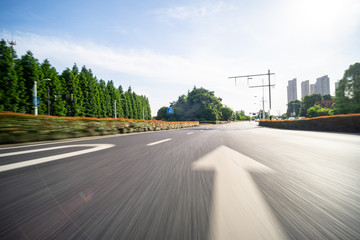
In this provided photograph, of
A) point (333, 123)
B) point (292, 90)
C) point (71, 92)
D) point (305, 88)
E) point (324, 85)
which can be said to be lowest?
point (333, 123)

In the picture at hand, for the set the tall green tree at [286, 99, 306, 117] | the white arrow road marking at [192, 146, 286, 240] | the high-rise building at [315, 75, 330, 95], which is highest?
the high-rise building at [315, 75, 330, 95]

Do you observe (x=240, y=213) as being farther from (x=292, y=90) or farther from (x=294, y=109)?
(x=292, y=90)

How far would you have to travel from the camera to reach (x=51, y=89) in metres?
31.6

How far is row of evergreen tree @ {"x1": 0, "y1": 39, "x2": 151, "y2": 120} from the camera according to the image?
25172 mm

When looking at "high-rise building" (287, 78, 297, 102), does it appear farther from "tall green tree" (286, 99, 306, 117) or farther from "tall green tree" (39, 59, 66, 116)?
"tall green tree" (39, 59, 66, 116)

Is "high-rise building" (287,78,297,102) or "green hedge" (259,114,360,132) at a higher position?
"high-rise building" (287,78,297,102)

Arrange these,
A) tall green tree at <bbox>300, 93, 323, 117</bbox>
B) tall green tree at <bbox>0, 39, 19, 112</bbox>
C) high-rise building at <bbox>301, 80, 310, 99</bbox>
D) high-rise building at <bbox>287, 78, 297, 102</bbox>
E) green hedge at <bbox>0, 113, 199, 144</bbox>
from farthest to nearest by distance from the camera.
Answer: high-rise building at <bbox>287, 78, 297, 102</bbox> < high-rise building at <bbox>301, 80, 310, 99</bbox> < tall green tree at <bbox>300, 93, 323, 117</bbox> < tall green tree at <bbox>0, 39, 19, 112</bbox> < green hedge at <bbox>0, 113, 199, 144</bbox>

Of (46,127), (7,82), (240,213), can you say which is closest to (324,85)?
(240,213)

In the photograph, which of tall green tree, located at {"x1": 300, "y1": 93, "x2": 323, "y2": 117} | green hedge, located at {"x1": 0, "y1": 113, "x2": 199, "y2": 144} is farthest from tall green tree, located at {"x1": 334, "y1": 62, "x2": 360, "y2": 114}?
green hedge, located at {"x1": 0, "y1": 113, "x2": 199, "y2": 144}

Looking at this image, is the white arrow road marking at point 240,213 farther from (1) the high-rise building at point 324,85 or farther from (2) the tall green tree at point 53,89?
(1) the high-rise building at point 324,85

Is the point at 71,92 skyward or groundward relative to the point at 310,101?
skyward

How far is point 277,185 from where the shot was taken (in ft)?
5.10

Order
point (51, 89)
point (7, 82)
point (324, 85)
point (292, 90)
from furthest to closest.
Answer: point (292, 90)
point (324, 85)
point (51, 89)
point (7, 82)

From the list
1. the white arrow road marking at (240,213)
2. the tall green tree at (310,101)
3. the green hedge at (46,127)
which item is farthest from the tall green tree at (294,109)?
the white arrow road marking at (240,213)
